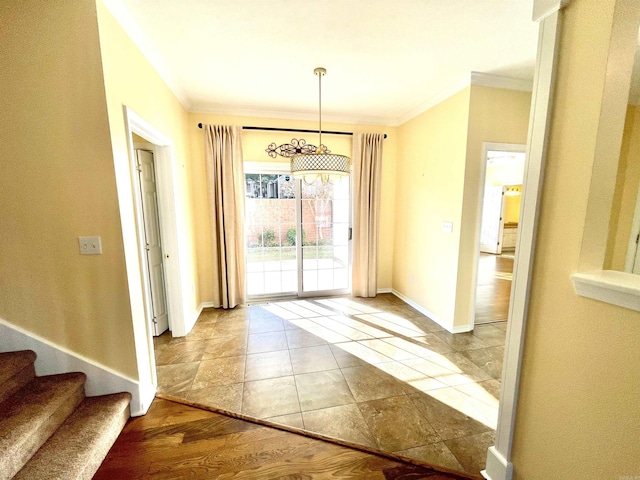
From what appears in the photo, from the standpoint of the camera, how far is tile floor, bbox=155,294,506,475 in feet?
5.44

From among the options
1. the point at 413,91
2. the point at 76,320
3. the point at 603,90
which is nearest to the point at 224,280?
the point at 76,320

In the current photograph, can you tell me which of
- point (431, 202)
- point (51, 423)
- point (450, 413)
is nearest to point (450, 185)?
point (431, 202)

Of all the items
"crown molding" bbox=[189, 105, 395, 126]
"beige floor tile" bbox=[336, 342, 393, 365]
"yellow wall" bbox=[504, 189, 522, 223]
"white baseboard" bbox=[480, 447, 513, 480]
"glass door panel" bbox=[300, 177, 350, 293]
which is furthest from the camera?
"yellow wall" bbox=[504, 189, 522, 223]

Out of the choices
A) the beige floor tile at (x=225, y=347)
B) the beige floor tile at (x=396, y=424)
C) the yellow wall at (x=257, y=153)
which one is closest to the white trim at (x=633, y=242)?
the beige floor tile at (x=396, y=424)

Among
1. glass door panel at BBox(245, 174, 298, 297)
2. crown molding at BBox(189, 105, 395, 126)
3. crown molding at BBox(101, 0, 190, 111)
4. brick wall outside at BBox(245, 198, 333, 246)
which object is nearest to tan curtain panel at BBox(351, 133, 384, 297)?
crown molding at BBox(189, 105, 395, 126)

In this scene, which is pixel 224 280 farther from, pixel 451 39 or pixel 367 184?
pixel 451 39

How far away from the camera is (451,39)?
197cm

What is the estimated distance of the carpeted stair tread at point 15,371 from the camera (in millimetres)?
1406

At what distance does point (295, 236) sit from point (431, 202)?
6.53 ft

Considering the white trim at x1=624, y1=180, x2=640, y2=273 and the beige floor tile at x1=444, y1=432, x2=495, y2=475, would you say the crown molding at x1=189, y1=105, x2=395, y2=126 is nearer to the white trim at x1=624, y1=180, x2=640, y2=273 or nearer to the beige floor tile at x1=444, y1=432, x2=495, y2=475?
the white trim at x1=624, y1=180, x2=640, y2=273

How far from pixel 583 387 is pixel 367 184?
10.3 ft

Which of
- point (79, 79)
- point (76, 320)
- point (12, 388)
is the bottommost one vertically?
point (12, 388)

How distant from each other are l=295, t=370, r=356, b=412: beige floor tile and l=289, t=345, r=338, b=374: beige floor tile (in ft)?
0.23

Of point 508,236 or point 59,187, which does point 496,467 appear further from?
point 508,236
